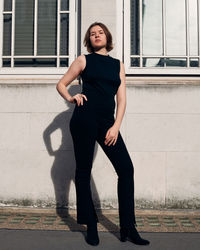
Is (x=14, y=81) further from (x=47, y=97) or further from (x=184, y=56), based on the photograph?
(x=184, y=56)

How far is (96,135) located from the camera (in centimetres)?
283

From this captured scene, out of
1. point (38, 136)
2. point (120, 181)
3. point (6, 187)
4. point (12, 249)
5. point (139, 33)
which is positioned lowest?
point (12, 249)

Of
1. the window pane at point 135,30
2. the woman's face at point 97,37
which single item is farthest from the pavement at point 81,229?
the window pane at point 135,30

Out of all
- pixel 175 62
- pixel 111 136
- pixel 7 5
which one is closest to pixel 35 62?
pixel 7 5

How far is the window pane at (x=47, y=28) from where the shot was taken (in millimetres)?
4445

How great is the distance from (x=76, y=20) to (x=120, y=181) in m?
2.60

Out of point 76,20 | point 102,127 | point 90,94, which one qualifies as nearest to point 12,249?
point 102,127

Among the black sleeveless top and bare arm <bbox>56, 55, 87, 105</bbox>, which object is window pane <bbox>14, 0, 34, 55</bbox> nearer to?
bare arm <bbox>56, 55, 87, 105</bbox>

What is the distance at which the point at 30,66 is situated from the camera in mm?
4445

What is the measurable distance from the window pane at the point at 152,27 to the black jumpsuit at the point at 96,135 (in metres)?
1.71

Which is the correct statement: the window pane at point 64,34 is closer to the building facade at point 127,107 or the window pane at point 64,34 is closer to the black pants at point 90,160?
the building facade at point 127,107

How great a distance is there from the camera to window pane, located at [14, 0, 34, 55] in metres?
4.47

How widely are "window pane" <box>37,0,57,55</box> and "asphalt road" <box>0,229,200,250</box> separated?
2492 millimetres

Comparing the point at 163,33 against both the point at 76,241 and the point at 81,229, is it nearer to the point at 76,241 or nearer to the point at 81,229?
the point at 81,229
